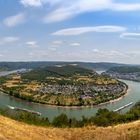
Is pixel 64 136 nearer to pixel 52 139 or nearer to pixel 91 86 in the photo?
pixel 52 139

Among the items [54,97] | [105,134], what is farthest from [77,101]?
[105,134]

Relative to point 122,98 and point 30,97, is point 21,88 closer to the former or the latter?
point 30,97

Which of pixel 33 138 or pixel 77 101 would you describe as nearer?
pixel 33 138

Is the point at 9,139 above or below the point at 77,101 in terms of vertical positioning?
above

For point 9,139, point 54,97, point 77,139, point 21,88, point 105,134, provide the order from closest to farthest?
1. point 9,139
2. point 77,139
3. point 105,134
4. point 54,97
5. point 21,88

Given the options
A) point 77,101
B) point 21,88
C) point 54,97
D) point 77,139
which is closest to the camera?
point 77,139

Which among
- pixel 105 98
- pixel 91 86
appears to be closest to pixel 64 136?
pixel 105 98

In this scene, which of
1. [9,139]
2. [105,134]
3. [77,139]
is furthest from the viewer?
[105,134]

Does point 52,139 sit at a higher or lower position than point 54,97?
higher

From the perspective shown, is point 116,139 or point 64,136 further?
point 64,136
